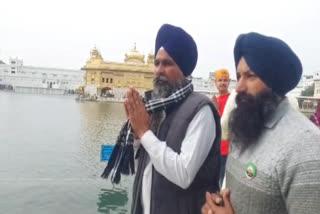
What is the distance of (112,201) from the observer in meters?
4.31

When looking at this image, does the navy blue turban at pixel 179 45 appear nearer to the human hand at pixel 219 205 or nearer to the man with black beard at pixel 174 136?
the man with black beard at pixel 174 136

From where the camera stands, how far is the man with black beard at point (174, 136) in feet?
4.88

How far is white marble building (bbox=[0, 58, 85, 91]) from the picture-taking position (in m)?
84.8

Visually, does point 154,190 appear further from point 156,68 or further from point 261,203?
point 261,203

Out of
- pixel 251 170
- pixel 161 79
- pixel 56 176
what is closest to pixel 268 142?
pixel 251 170

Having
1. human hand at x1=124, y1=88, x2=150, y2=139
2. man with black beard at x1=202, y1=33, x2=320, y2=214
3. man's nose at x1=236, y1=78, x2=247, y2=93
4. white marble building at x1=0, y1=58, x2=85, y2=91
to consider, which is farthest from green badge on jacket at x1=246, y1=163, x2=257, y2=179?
white marble building at x1=0, y1=58, x2=85, y2=91

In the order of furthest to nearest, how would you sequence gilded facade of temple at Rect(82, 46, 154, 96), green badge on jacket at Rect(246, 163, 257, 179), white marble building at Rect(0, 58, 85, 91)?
1. white marble building at Rect(0, 58, 85, 91)
2. gilded facade of temple at Rect(82, 46, 154, 96)
3. green badge on jacket at Rect(246, 163, 257, 179)

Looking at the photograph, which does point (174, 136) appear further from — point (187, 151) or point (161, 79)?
point (161, 79)

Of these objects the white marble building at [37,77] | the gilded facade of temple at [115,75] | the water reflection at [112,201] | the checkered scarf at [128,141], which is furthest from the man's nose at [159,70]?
the white marble building at [37,77]

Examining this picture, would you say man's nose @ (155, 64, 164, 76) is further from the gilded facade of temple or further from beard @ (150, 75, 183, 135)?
the gilded facade of temple

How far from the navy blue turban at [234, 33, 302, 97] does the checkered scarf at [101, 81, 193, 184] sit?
0.53 m

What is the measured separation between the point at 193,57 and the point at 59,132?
37.7 feet

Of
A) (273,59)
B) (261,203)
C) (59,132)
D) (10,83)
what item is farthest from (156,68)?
(10,83)

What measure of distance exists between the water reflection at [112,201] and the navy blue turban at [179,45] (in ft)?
8.48
